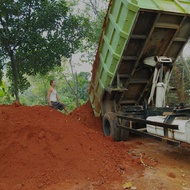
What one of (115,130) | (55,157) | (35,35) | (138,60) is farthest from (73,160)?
(35,35)

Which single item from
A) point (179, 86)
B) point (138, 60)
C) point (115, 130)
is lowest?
point (115, 130)

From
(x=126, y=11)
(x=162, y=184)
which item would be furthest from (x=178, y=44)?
(x=162, y=184)

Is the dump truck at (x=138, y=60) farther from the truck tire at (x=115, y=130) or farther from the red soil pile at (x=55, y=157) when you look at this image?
the red soil pile at (x=55, y=157)

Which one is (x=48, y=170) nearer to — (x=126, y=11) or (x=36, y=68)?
(x=126, y=11)

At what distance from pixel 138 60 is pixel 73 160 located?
2883 mm

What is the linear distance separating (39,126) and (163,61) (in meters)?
3.13

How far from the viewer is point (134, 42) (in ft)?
17.8

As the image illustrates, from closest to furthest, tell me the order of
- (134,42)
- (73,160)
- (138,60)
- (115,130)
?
(73,160) < (134,42) < (138,60) < (115,130)

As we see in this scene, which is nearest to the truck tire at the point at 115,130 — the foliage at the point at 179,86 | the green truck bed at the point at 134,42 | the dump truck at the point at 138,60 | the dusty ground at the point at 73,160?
the dump truck at the point at 138,60

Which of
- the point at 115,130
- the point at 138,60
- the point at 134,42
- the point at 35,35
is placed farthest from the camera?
the point at 35,35

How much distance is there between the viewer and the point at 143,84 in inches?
256

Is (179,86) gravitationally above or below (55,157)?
above

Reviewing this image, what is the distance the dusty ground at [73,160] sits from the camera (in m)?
3.44

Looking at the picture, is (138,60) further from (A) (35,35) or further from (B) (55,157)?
(A) (35,35)
